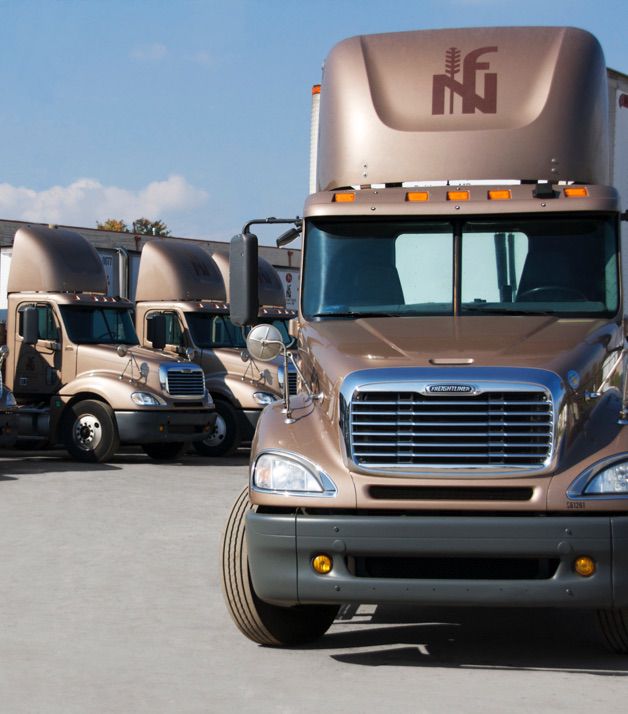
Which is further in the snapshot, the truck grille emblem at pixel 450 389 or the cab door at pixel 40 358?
the cab door at pixel 40 358

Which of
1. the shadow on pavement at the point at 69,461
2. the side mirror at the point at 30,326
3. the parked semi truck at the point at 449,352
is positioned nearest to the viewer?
the parked semi truck at the point at 449,352

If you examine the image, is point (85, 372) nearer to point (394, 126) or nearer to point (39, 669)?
point (394, 126)

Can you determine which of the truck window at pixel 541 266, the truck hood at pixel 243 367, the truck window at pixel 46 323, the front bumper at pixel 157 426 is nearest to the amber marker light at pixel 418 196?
the truck window at pixel 541 266

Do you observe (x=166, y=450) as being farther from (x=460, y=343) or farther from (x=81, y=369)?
(x=460, y=343)

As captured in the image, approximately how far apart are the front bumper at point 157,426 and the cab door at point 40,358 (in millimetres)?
1390

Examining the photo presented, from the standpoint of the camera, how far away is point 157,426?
20.0 m

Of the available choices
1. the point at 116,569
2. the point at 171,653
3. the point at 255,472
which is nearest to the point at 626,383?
the point at 255,472

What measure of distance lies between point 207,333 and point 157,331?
72.8 inches

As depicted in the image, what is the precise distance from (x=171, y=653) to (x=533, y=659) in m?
1.90

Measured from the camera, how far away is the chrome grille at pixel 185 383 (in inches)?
805

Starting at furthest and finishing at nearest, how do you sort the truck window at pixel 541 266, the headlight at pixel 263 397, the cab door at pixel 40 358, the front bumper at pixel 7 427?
the headlight at pixel 263 397 → the cab door at pixel 40 358 → the front bumper at pixel 7 427 → the truck window at pixel 541 266

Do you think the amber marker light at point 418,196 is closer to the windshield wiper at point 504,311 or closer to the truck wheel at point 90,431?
the windshield wiper at point 504,311

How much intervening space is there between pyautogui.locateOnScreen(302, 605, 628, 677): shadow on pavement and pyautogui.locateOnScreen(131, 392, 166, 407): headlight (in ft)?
38.2

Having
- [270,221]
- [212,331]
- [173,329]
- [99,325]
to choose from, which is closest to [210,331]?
[212,331]
